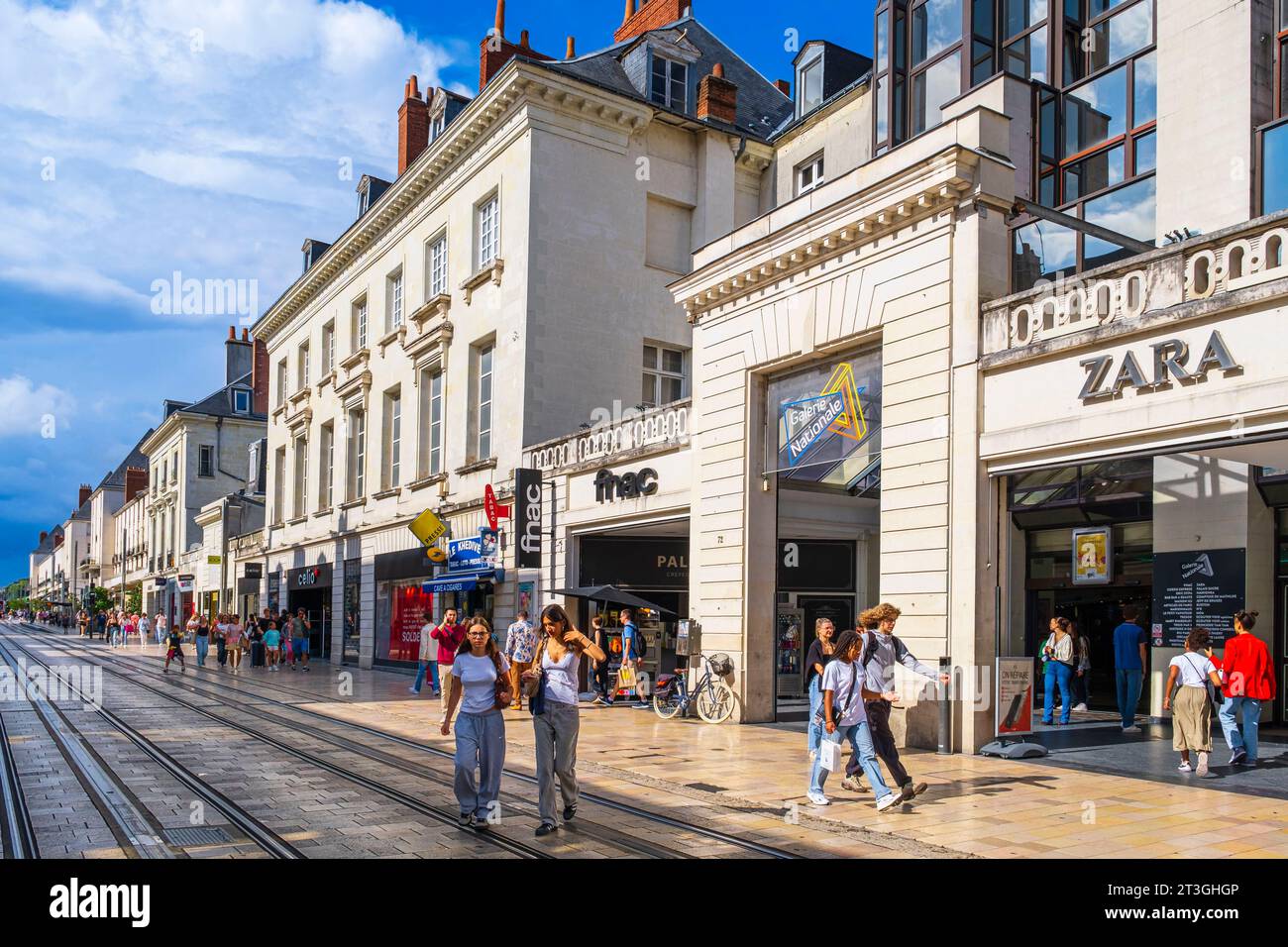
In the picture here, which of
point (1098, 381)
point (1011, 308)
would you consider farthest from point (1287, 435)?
point (1011, 308)

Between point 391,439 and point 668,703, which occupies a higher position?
point 391,439

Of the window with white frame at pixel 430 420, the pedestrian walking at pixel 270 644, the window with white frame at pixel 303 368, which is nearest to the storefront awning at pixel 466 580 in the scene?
the window with white frame at pixel 430 420

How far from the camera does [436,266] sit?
30531mm

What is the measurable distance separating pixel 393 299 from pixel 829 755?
26752mm

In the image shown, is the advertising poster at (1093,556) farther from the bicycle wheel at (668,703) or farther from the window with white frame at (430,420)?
the window with white frame at (430,420)

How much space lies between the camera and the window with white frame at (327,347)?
39.5 m

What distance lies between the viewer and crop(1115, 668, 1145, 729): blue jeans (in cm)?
1520

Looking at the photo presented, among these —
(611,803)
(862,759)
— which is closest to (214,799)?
(611,803)

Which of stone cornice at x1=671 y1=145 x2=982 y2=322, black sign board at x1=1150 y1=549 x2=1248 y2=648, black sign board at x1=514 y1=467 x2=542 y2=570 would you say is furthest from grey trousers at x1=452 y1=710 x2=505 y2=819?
black sign board at x1=514 y1=467 x2=542 y2=570

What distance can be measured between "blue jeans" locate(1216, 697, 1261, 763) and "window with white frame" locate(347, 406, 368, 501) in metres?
28.4

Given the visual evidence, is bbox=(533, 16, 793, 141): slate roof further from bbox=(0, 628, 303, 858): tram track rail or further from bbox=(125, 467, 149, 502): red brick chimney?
bbox=(125, 467, 149, 502): red brick chimney

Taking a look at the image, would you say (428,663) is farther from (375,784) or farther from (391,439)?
(375,784)

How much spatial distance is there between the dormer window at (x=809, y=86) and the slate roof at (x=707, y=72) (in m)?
1.36
